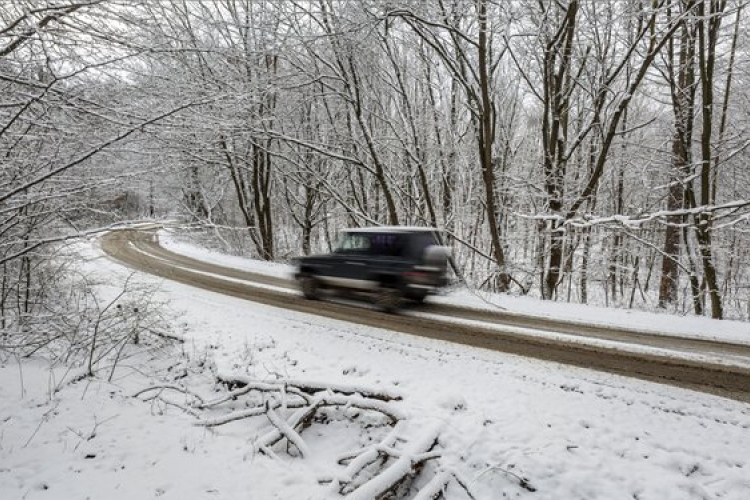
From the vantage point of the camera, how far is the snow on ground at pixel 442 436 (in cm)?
390

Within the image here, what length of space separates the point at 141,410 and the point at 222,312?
4765 mm

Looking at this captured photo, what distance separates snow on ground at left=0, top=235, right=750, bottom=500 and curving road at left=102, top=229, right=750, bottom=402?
42 cm

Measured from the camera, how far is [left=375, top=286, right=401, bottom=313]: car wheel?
378 inches

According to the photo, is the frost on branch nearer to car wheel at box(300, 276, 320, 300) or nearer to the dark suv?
the dark suv

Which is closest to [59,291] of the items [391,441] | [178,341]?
[178,341]

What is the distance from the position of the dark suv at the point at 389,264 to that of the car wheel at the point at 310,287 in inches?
23.1

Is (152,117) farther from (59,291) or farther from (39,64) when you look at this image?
(59,291)

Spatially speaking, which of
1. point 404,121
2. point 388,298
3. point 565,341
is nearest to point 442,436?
point 565,341

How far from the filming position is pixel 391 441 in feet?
14.3

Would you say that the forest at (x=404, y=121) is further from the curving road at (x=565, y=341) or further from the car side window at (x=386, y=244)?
the car side window at (x=386, y=244)

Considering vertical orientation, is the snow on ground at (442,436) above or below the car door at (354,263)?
below

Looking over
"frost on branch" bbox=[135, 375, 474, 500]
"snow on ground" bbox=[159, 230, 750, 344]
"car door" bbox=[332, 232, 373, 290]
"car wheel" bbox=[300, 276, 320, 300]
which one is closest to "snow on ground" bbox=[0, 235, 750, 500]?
"frost on branch" bbox=[135, 375, 474, 500]

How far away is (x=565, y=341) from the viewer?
711cm

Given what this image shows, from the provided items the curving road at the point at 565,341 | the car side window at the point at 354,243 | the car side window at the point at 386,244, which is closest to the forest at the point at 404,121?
the car side window at the point at 354,243
